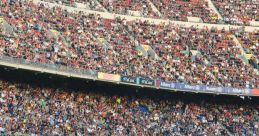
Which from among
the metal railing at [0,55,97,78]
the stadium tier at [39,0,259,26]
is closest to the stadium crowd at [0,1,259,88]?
the metal railing at [0,55,97,78]

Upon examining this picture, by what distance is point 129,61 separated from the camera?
155 ft

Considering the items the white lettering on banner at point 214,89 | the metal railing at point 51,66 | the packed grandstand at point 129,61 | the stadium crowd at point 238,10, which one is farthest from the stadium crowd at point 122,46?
the stadium crowd at point 238,10

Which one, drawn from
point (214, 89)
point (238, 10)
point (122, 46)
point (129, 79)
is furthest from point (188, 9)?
point (129, 79)

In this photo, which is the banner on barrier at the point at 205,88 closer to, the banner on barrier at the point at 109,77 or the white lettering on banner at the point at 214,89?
the white lettering on banner at the point at 214,89

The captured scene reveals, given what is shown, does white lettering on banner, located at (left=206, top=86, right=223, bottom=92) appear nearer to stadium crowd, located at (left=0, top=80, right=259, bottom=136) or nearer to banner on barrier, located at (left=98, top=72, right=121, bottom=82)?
stadium crowd, located at (left=0, top=80, right=259, bottom=136)

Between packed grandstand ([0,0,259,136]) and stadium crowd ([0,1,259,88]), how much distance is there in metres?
0.09

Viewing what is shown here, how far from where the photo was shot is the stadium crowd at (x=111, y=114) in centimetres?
4025

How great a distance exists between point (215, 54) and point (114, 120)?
1225 centimetres

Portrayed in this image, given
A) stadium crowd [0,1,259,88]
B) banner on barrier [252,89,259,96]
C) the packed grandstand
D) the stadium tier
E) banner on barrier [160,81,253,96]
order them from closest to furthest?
the packed grandstand < stadium crowd [0,1,259,88] < banner on barrier [160,81,253,96] < banner on barrier [252,89,259,96] < the stadium tier

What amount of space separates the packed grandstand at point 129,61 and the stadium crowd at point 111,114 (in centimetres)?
8

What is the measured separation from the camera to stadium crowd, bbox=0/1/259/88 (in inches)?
1732

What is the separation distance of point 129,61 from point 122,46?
2.05 m

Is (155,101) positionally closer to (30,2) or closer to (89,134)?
(89,134)

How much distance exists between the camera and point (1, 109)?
39.5 metres
